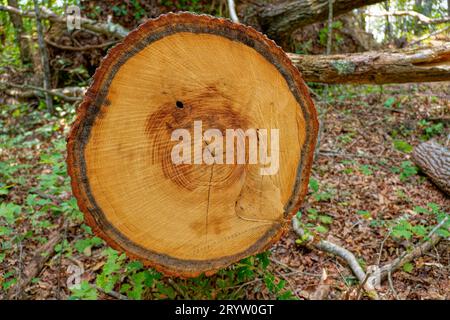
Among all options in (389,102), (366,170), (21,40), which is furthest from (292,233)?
(21,40)

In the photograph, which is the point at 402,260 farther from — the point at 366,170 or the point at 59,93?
the point at 59,93

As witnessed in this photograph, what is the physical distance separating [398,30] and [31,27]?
28.4 ft

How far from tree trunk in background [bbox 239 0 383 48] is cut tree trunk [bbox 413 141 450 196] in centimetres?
227

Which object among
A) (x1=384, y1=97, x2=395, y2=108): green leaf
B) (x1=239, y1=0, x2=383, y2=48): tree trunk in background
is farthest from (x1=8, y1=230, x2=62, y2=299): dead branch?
(x1=384, y1=97, x2=395, y2=108): green leaf

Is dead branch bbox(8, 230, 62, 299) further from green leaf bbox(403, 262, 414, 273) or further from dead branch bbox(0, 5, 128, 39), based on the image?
dead branch bbox(0, 5, 128, 39)

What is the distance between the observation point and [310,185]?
3246 millimetres

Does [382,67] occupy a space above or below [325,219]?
above

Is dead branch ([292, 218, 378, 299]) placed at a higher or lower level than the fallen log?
lower

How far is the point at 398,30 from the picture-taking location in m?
9.17

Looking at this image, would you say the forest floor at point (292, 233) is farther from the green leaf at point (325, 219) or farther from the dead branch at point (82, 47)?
the dead branch at point (82, 47)

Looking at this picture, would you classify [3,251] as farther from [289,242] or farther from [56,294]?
[289,242]

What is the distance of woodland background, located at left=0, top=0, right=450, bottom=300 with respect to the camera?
228 centimetres

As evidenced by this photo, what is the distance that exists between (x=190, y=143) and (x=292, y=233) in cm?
146

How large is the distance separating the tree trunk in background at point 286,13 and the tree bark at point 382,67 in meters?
2.38
